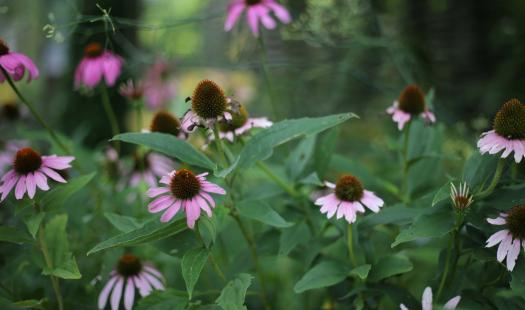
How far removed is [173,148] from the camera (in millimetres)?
906

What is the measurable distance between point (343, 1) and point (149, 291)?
3.86ft

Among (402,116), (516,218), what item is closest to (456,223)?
(516,218)

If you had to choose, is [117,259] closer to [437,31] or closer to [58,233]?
[58,233]

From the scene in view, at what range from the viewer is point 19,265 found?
107 centimetres

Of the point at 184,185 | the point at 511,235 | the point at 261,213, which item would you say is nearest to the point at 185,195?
the point at 184,185

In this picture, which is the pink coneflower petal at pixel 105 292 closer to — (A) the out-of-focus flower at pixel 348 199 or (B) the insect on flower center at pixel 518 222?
(A) the out-of-focus flower at pixel 348 199

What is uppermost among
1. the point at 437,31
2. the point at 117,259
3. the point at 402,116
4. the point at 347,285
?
the point at 437,31

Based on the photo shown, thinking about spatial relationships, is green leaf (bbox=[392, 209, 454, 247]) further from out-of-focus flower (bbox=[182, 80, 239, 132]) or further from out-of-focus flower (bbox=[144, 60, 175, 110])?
out-of-focus flower (bbox=[144, 60, 175, 110])

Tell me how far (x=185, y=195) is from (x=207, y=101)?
0.15 metres

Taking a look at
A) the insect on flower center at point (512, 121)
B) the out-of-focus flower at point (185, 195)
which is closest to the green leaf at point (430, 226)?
the insect on flower center at point (512, 121)

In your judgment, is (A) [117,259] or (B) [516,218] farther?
(A) [117,259]

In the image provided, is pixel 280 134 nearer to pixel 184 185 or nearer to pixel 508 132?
pixel 184 185

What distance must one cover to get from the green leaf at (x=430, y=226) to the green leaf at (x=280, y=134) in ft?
0.60

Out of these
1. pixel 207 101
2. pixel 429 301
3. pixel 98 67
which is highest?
pixel 98 67
